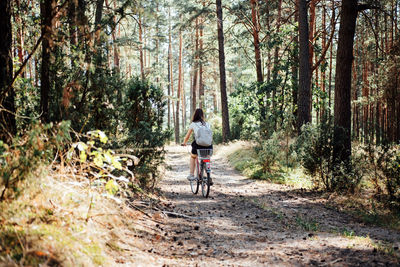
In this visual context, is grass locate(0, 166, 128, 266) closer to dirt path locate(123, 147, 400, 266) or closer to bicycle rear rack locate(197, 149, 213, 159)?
dirt path locate(123, 147, 400, 266)

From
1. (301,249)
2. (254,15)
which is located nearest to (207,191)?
(301,249)

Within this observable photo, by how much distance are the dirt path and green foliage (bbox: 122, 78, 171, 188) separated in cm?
97

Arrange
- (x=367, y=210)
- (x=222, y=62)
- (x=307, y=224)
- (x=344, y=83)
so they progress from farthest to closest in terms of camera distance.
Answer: (x=222, y=62) < (x=344, y=83) < (x=367, y=210) < (x=307, y=224)

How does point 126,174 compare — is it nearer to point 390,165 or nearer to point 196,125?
point 196,125

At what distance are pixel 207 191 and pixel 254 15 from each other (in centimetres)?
1548

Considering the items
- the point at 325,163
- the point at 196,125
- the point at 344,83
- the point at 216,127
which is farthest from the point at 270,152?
the point at 216,127

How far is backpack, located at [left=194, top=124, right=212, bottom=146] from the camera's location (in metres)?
7.79

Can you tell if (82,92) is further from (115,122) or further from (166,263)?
(166,263)

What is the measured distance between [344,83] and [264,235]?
5409mm

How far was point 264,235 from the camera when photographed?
477 cm

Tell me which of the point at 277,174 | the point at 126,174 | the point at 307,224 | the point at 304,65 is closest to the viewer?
the point at 307,224

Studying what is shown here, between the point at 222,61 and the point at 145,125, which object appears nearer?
the point at 145,125

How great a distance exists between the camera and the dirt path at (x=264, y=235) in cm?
364

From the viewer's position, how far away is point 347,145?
8055mm
